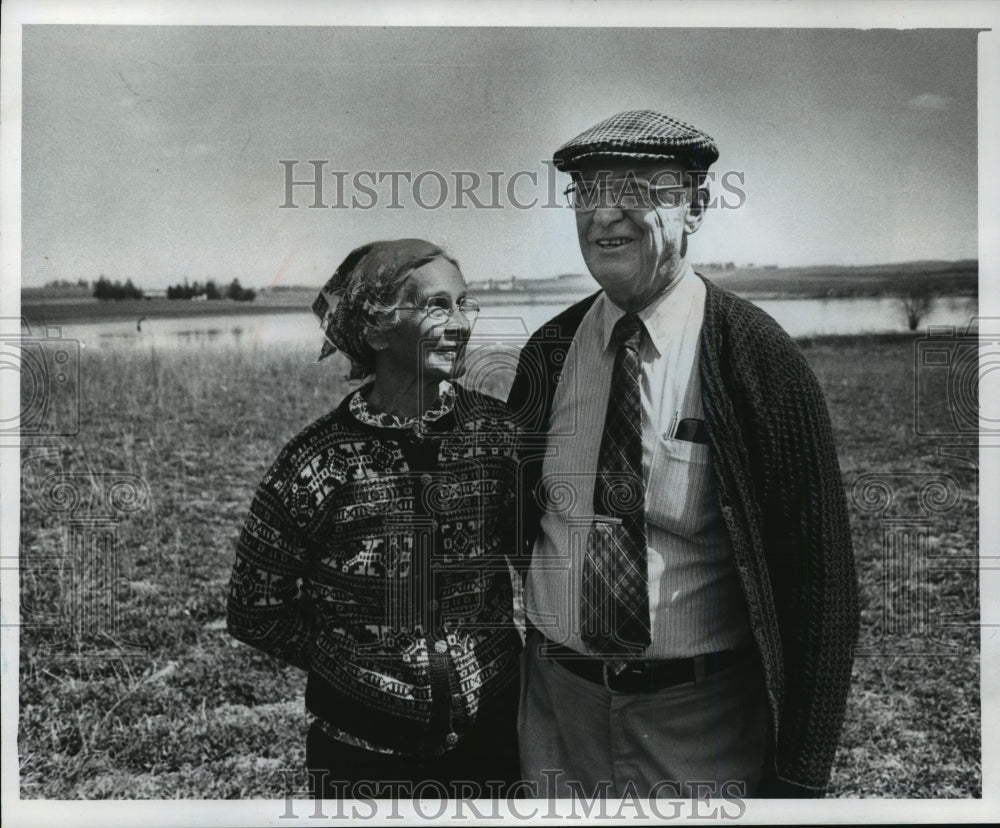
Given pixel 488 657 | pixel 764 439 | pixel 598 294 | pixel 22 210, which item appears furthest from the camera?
pixel 22 210

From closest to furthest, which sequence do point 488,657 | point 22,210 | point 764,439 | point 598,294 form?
1. point 764,439
2. point 488,657
3. point 598,294
4. point 22,210

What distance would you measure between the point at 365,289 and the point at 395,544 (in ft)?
2.32

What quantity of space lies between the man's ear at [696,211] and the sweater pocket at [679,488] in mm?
644

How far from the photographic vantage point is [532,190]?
3094 millimetres

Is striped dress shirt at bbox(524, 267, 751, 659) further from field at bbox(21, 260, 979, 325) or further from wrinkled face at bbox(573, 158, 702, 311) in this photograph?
field at bbox(21, 260, 979, 325)

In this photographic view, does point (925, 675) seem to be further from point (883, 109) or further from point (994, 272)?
point (883, 109)

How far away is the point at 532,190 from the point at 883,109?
1135 millimetres

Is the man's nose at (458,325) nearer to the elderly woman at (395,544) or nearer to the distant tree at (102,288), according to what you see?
the elderly woman at (395,544)

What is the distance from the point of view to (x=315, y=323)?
3104mm

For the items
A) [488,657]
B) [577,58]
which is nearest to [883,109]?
[577,58]

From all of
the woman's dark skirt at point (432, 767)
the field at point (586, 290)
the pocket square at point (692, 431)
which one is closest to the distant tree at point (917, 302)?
the field at point (586, 290)

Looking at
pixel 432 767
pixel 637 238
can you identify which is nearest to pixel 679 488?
pixel 637 238

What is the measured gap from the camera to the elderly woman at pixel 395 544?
266 cm

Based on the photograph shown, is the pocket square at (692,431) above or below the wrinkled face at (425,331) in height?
below
